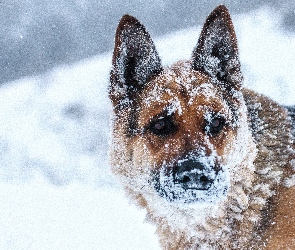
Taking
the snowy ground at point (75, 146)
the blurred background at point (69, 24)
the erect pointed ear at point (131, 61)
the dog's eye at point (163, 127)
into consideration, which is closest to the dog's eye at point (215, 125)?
the dog's eye at point (163, 127)

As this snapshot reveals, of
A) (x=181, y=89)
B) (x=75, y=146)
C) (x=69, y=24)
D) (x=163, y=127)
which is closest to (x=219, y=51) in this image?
(x=181, y=89)

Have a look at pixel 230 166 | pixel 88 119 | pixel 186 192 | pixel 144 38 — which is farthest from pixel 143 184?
pixel 88 119

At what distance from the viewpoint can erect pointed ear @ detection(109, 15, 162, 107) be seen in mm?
3014

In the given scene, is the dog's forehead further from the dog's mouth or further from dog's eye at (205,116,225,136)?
the dog's mouth

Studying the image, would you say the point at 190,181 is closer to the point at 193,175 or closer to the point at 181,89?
the point at 193,175

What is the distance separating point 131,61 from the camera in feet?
10.5

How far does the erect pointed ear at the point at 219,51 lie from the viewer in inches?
114

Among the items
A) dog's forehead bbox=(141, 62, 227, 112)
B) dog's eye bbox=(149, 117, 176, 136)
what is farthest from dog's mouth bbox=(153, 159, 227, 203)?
dog's forehead bbox=(141, 62, 227, 112)

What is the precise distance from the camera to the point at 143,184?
3037mm

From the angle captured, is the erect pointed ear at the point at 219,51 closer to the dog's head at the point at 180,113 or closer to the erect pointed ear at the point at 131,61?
the dog's head at the point at 180,113

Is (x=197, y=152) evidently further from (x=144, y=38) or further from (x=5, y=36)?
(x=5, y=36)

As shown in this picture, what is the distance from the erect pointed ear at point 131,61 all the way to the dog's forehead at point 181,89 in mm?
97

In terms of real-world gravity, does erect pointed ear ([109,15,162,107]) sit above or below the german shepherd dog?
above

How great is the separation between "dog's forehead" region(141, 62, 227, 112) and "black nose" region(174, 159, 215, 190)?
463mm
